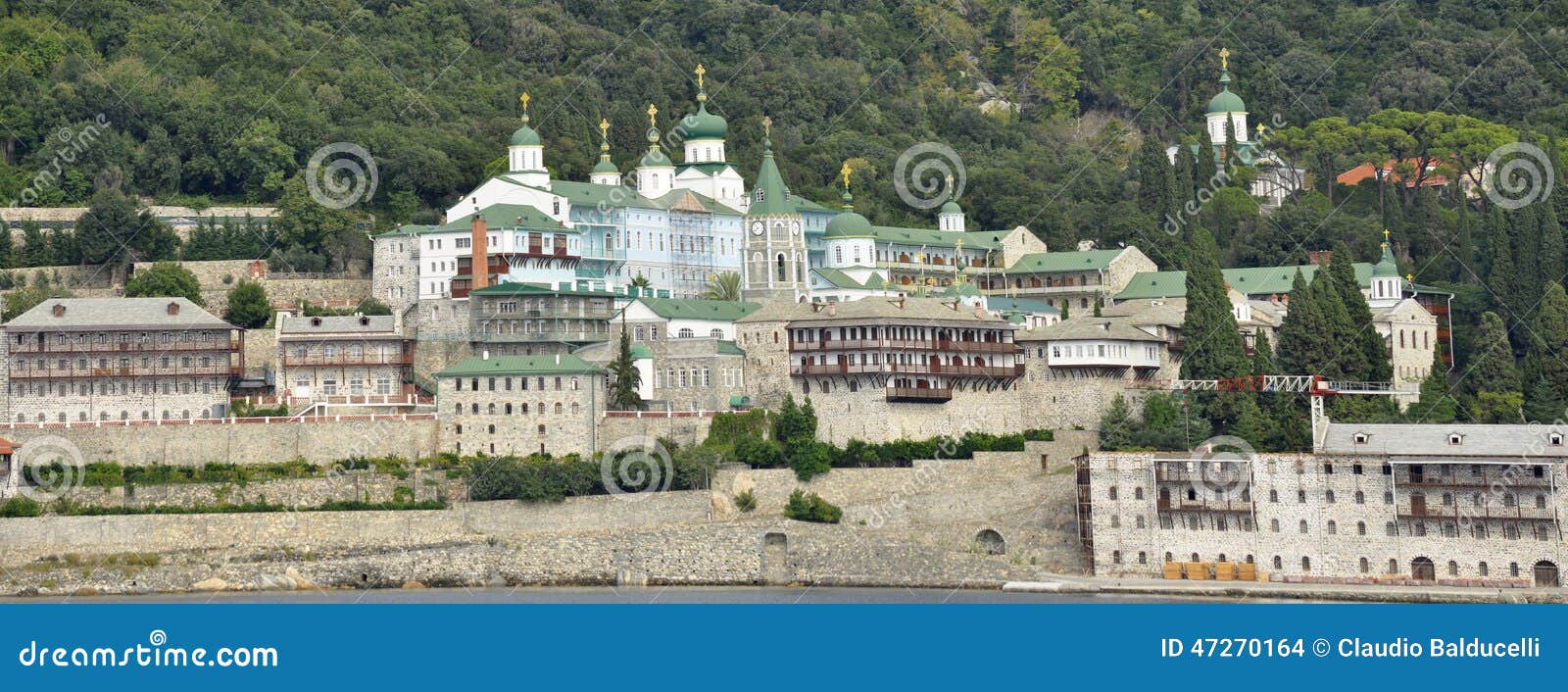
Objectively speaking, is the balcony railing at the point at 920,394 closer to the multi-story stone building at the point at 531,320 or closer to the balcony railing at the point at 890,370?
the balcony railing at the point at 890,370

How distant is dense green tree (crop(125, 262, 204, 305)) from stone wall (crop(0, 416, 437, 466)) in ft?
35.6

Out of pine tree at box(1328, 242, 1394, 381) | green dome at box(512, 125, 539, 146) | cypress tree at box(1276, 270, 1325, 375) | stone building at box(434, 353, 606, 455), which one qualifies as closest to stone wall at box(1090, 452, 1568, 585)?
cypress tree at box(1276, 270, 1325, 375)

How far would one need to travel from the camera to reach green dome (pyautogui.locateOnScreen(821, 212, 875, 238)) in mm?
107750

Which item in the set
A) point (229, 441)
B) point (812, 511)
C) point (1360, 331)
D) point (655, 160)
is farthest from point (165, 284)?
point (1360, 331)

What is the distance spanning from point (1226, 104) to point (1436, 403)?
45907 mm

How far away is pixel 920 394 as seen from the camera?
91.2 m

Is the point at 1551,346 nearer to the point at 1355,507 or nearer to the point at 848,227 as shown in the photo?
the point at 1355,507

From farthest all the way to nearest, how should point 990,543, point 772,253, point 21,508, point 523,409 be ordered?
point 772,253, point 523,409, point 990,543, point 21,508

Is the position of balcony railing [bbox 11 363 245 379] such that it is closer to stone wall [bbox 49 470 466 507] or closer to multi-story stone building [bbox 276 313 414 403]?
multi-story stone building [bbox 276 313 414 403]

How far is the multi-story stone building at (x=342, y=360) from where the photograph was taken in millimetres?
93875

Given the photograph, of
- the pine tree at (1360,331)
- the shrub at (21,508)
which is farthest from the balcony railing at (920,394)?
the shrub at (21,508)

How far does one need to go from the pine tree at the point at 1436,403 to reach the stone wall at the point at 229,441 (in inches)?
1190

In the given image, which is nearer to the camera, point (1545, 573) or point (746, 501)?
point (1545, 573)

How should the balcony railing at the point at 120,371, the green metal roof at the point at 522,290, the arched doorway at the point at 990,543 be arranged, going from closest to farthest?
the arched doorway at the point at 990,543, the balcony railing at the point at 120,371, the green metal roof at the point at 522,290
